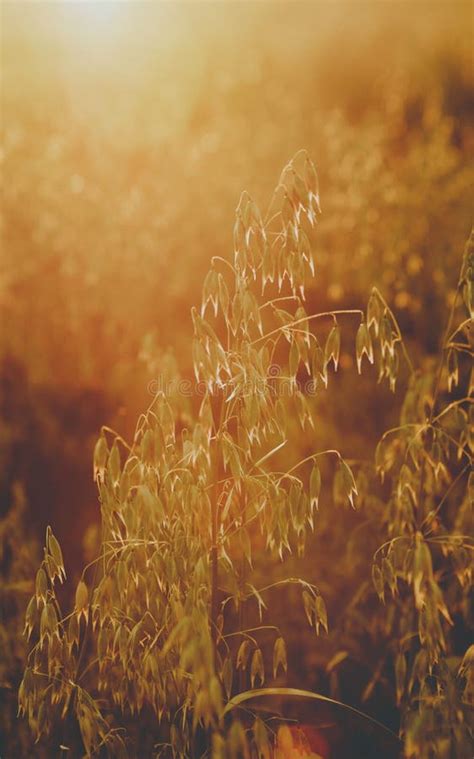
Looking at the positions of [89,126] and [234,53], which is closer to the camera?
[89,126]

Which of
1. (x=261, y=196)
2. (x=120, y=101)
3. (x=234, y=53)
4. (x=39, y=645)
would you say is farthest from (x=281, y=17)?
(x=39, y=645)

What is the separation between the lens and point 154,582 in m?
1.49

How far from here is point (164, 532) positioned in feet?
4.92

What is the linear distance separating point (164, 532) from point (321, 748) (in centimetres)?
115

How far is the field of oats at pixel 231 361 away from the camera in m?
1.47

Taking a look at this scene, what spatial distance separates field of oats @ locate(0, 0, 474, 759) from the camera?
1473 mm

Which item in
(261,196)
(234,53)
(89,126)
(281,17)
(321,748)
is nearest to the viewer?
(321,748)

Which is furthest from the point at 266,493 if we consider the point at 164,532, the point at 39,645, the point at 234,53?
the point at 234,53

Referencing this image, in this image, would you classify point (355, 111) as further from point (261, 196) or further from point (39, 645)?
point (39, 645)

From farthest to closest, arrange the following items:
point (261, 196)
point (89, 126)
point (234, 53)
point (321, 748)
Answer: point (234, 53) → point (89, 126) → point (261, 196) → point (321, 748)

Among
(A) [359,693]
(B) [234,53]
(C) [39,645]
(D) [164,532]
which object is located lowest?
(A) [359,693]

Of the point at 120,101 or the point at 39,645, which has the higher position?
the point at 120,101

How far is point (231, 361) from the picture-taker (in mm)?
1497

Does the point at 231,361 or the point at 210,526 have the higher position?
the point at 231,361
